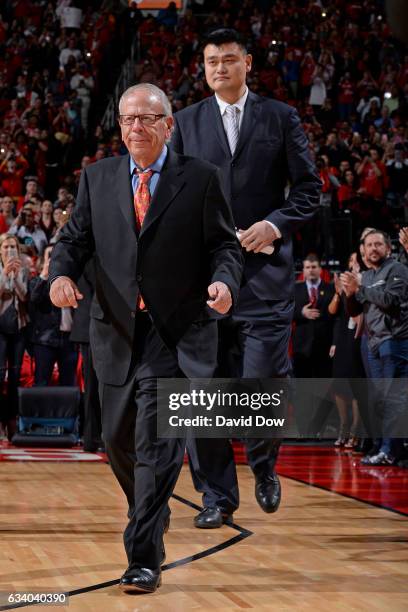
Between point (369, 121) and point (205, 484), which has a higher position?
point (369, 121)

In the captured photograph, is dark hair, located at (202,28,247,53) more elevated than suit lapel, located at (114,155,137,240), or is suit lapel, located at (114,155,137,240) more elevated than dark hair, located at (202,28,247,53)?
dark hair, located at (202,28,247,53)

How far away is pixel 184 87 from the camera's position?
A: 719 inches

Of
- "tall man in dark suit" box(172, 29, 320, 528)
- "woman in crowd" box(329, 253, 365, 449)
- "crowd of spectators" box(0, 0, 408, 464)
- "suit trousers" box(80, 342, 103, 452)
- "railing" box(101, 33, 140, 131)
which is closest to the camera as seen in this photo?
"tall man in dark suit" box(172, 29, 320, 528)

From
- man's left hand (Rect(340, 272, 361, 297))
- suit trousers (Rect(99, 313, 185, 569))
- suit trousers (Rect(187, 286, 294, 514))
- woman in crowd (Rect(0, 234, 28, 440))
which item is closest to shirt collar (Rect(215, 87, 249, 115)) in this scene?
suit trousers (Rect(187, 286, 294, 514))

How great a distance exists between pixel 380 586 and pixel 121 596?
1.02m

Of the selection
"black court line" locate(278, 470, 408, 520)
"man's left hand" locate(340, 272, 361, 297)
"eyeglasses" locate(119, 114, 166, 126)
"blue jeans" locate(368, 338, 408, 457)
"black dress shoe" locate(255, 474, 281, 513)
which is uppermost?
"eyeglasses" locate(119, 114, 166, 126)

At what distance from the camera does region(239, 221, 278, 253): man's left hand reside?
4711 millimetres

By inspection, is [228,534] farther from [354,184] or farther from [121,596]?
[354,184]

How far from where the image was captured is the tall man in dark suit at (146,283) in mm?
3742

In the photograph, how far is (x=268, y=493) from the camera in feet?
16.3

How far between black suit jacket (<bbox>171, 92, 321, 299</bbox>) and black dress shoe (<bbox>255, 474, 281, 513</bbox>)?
90 centimetres

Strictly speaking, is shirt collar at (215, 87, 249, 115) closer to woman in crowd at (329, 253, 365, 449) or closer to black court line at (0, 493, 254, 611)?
black court line at (0, 493, 254, 611)

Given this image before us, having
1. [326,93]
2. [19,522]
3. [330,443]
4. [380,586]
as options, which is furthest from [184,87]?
[380,586]

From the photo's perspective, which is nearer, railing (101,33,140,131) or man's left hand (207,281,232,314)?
man's left hand (207,281,232,314)
